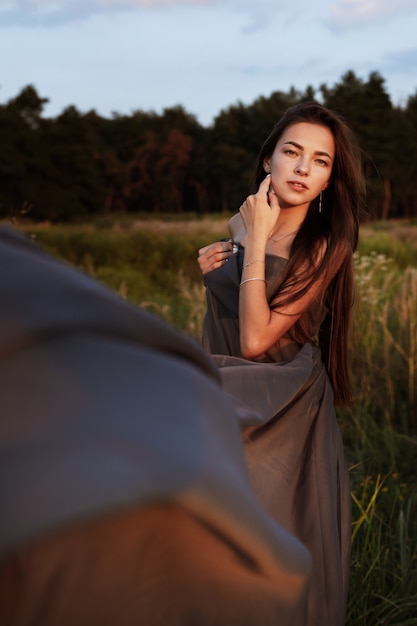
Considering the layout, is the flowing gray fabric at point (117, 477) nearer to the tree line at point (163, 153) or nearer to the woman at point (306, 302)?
the woman at point (306, 302)

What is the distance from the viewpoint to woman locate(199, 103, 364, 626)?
1854 mm

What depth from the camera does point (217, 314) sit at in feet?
7.81

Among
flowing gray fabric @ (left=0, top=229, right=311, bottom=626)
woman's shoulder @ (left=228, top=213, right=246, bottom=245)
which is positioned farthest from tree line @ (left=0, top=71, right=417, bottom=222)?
flowing gray fabric @ (left=0, top=229, right=311, bottom=626)

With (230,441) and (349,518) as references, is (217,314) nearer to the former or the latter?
(349,518)

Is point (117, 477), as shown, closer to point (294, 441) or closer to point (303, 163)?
point (294, 441)

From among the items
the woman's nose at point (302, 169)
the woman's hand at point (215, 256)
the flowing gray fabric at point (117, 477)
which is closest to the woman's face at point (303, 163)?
the woman's nose at point (302, 169)

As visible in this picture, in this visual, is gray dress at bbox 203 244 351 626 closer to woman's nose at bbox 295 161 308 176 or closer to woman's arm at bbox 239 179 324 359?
woman's arm at bbox 239 179 324 359

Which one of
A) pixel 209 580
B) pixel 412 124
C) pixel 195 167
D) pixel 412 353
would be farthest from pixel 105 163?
pixel 209 580

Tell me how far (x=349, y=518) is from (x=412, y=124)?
4784 cm

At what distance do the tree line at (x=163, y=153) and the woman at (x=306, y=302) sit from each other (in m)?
32.8

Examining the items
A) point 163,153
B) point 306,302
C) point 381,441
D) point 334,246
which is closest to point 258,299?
point 306,302

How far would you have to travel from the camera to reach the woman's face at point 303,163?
2.30 metres

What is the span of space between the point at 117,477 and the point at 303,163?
1951 millimetres

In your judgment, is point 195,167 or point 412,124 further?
point 195,167
